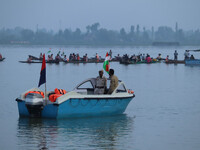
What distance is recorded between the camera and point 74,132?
21922 millimetres

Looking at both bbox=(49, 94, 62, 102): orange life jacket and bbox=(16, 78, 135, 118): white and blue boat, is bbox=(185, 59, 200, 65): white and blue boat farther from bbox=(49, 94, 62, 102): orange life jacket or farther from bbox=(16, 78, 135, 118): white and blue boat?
bbox=(49, 94, 62, 102): orange life jacket

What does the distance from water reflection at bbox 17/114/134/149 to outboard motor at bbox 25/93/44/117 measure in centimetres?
47

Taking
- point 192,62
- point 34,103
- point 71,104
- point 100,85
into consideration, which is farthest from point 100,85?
point 192,62

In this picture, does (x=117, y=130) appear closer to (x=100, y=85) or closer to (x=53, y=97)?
(x=100, y=85)

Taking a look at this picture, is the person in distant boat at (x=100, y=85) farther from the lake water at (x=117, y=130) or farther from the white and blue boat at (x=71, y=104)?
the lake water at (x=117, y=130)

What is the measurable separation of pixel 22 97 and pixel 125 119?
16.7 ft

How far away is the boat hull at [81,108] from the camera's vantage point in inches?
908

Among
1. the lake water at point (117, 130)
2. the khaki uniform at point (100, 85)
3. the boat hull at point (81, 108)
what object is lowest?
the lake water at point (117, 130)

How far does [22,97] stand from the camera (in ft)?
78.2

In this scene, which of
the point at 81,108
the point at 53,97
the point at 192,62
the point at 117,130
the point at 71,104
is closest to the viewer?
the point at 117,130

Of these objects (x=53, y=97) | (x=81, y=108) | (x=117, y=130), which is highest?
(x=53, y=97)

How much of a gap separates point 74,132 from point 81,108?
2.15 m

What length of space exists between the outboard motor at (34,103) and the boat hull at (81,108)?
0.73 ft

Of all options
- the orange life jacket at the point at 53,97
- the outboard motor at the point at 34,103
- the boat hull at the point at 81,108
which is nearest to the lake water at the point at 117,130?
the boat hull at the point at 81,108
